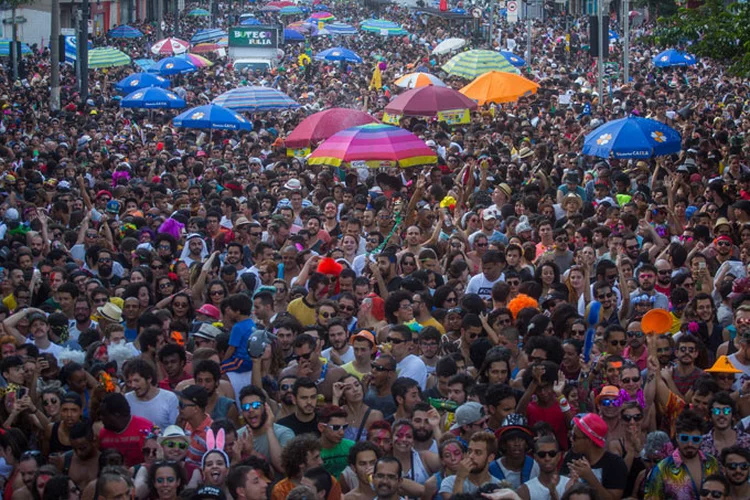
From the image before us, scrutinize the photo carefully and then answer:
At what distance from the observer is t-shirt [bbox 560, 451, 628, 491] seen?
23.2ft

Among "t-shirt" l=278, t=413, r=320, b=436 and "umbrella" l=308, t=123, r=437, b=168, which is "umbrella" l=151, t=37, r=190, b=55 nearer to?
"umbrella" l=308, t=123, r=437, b=168

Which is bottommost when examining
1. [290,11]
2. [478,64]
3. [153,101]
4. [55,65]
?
[153,101]

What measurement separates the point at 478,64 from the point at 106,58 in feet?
41.1

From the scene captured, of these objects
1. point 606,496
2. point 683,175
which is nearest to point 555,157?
point 683,175

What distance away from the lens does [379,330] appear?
9.72 meters

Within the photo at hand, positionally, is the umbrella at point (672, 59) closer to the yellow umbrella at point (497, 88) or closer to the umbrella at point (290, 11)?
the yellow umbrella at point (497, 88)

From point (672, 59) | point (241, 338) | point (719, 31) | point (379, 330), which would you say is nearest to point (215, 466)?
point (241, 338)

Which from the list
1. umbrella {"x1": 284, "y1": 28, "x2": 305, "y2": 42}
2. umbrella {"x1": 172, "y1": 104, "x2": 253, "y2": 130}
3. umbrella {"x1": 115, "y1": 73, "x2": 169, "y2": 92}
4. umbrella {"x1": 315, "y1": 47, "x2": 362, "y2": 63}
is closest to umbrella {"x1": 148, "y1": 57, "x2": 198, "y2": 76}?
umbrella {"x1": 115, "y1": 73, "x2": 169, "y2": 92}

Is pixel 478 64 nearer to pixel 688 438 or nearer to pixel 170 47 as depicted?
pixel 170 47

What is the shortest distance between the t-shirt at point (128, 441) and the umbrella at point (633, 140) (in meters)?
8.48

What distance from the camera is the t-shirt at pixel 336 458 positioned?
720cm

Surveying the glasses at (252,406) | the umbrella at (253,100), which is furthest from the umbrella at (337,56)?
the glasses at (252,406)

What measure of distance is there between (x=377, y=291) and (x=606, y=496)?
459 centimetres

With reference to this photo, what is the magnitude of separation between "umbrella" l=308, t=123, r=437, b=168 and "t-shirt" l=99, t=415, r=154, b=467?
24.8 feet
